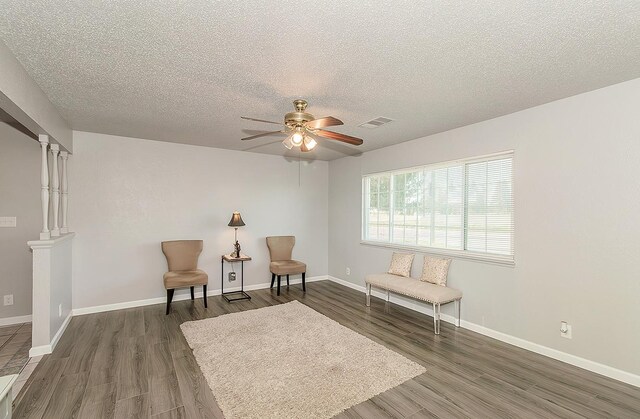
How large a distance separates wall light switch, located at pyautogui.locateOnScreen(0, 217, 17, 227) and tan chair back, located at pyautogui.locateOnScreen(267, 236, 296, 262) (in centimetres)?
352

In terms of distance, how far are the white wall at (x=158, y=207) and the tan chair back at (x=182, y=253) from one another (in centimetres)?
20

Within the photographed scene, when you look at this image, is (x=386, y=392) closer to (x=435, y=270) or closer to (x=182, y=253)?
(x=435, y=270)

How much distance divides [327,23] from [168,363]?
127 inches

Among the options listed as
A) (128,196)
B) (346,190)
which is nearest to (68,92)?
(128,196)

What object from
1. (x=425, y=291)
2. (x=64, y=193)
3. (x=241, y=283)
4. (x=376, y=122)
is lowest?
(x=241, y=283)

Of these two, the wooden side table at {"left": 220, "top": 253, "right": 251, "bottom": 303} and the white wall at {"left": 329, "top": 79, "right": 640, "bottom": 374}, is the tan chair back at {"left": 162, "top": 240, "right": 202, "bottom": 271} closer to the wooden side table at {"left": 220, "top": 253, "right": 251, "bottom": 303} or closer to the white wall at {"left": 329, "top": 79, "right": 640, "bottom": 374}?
the wooden side table at {"left": 220, "top": 253, "right": 251, "bottom": 303}

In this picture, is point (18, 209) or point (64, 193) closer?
point (18, 209)

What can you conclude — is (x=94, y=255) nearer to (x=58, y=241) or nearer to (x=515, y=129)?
(x=58, y=241)

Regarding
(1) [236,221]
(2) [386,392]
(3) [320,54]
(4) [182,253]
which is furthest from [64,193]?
(2) [386,392]

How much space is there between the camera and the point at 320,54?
2207mm

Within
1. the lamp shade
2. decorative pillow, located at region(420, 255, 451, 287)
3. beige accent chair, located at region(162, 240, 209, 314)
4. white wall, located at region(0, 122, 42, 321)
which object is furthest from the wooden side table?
decorative pillow, located at region(420, 255, 451, 287)

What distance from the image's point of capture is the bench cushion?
3725 millimetres

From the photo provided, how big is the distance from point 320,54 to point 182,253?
3.95 meters

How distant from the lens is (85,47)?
2143 millimetres
